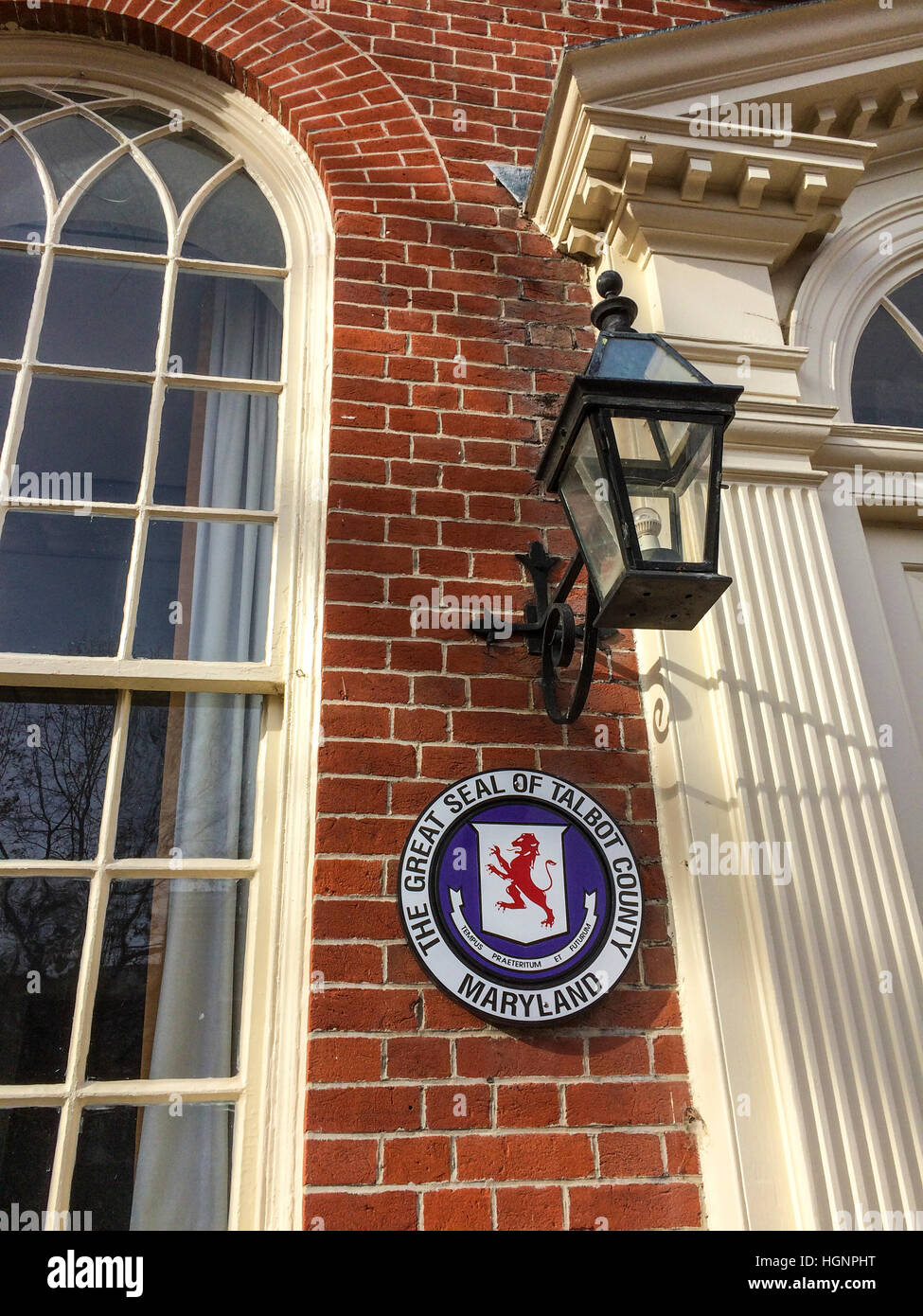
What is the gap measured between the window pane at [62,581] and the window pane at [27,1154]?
1.16m

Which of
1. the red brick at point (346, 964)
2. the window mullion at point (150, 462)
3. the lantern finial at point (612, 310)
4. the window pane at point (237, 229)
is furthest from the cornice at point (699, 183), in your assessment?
the red brick at point (346, 964)

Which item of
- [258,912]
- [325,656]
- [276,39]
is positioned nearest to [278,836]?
[258,912]

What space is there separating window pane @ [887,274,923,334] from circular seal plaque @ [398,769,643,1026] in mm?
2317

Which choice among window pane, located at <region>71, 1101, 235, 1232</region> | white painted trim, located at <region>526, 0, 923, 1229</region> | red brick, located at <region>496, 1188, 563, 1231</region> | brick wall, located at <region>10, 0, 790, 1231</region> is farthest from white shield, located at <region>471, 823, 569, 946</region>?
window pane, located at <region>71, 1101, 235, 1232</region>

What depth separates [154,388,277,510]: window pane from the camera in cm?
312

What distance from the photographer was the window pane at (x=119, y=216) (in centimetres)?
354

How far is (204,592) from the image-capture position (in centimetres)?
296

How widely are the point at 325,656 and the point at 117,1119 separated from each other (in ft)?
3.99

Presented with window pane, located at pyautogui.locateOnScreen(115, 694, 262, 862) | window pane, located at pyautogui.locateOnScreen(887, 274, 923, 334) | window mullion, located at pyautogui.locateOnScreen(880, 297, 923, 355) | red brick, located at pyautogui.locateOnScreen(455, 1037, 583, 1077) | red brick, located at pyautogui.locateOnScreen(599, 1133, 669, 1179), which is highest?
window pane, located at pyautogui.locateOnScreen(887, 274, 923, 334)

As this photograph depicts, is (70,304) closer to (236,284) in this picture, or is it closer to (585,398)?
(236,284)

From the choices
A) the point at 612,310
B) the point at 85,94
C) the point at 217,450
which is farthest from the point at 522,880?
the point at 85,94

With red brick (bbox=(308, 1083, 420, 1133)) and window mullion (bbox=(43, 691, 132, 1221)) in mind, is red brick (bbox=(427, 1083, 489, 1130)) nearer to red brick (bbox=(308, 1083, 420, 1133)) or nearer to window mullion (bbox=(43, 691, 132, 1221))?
red brick (bbox=(308, 1083, 420, 1133))

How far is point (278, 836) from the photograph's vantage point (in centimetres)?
262
